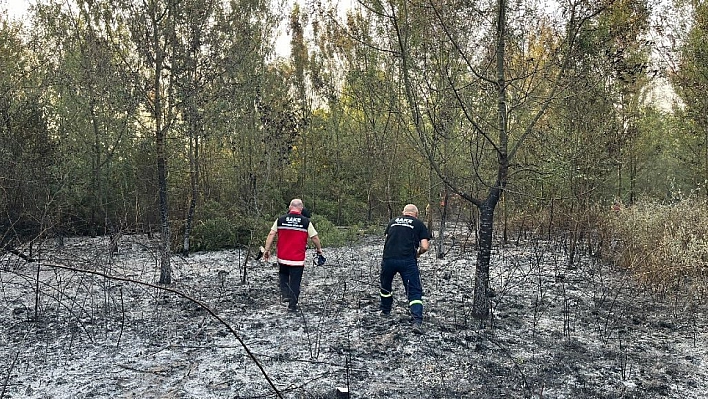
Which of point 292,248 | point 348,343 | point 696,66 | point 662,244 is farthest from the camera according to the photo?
point 696,66

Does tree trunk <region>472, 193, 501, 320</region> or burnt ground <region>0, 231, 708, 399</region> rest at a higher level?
tree trunk <region>472, 193, 501, 320</region>

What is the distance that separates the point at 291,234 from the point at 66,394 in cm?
315

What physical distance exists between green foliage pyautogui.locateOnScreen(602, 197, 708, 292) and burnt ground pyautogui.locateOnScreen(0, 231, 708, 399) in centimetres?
30

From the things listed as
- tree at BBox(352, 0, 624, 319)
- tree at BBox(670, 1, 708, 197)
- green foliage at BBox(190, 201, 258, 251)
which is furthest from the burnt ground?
tree at BBox(670, 1, 708, 197)

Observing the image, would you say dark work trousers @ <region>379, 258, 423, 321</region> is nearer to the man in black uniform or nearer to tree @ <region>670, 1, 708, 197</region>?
the man in black uniform

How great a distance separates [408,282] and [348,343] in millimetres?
1316

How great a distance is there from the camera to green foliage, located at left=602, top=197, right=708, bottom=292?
7.52m

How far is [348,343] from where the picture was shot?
541 cm

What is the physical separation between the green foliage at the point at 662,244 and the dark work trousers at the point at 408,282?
3.61 m

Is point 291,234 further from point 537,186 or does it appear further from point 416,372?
point 537,186

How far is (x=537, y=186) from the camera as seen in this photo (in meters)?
11.7

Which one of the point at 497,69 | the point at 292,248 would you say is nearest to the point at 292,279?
the point at 292,248

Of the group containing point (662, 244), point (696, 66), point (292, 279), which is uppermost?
point (696, 66)

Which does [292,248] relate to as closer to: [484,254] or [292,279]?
[292,279]
